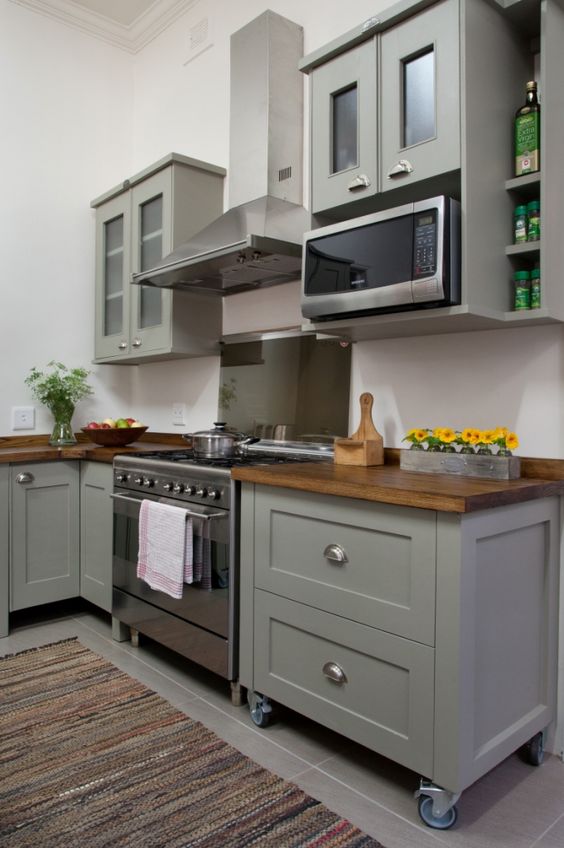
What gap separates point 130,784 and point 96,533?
1.35m

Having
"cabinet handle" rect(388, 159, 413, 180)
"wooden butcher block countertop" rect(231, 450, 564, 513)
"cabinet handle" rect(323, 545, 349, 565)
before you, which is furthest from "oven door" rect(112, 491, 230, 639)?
"cabinet handle" rect(388, 159, 413, 180)

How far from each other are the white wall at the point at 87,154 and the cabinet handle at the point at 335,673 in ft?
4.87

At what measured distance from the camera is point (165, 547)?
219 cm

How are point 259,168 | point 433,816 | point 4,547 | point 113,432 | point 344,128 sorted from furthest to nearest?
point 113,432, point 4,547, point 259,168, point 344,128, point 433,816

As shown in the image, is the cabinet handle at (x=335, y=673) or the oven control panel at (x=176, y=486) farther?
the oven control panel at (x=176, y=486)

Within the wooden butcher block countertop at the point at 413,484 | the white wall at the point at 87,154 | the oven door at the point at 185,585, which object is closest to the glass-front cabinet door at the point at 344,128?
the white wall at the point at 87,154

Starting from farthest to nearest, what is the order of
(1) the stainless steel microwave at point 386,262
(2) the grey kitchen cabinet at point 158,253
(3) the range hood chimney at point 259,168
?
1. (2) the grey kitchen cabinet at point 158,253
2. (3) the range hood chimney at point 259,168
3. (1) the stainless steel microwave at point 386,262

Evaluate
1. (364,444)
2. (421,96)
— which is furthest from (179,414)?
(421,96)

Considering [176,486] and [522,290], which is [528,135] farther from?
[176,486]

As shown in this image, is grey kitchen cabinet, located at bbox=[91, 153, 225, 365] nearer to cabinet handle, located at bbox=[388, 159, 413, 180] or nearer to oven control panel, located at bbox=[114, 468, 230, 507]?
oven control panel, located at bbox=[114, 468, 230, 507]

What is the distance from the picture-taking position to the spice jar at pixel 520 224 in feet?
5.74

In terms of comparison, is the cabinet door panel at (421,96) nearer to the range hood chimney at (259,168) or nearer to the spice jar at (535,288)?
the spice jar at (535,288)

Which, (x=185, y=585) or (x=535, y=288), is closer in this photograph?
(x=535, y=288)

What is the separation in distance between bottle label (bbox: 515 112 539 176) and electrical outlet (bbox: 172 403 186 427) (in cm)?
207
